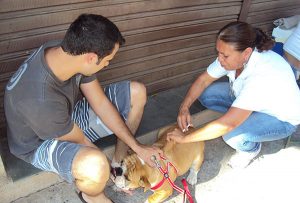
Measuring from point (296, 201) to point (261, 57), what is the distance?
1.34m

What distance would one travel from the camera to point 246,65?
2840 millimetres

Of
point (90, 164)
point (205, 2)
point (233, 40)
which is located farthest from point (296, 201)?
point (205, 2)

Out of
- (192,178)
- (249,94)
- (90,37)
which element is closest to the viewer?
(90,37)

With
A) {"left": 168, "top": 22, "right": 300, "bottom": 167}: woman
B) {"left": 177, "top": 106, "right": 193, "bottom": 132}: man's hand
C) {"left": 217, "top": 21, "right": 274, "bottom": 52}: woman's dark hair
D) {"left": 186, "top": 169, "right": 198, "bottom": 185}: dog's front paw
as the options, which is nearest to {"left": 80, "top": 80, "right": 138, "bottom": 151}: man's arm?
{"left": 168, "top": 22, "right": 300, "bottom": 167}: woman

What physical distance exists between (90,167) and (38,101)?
0.58 m

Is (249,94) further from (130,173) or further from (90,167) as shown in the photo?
(90,167)

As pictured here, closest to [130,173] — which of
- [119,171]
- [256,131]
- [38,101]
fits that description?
[119,171]

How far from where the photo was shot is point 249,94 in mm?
2727

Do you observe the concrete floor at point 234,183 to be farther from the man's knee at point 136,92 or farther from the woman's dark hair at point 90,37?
the woman's dark hair at point 90,37

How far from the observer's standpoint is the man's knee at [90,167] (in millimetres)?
2377

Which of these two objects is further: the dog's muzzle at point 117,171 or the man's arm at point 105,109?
the man's arm at point 105,109

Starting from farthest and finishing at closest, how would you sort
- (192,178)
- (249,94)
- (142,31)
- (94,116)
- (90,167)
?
(142,31) → (192,178) → (94,116) → (249,94) → (90,167)

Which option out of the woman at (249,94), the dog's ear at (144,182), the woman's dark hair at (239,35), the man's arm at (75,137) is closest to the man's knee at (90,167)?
the man's arm at (75,137)

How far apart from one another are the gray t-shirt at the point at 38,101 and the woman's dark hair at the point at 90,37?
237 millimetres
